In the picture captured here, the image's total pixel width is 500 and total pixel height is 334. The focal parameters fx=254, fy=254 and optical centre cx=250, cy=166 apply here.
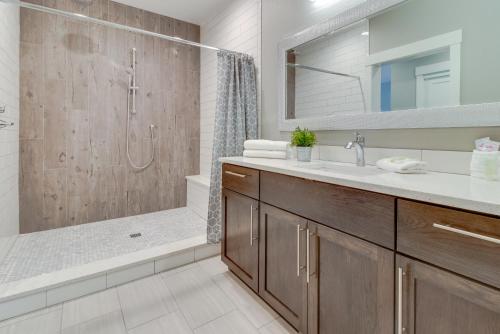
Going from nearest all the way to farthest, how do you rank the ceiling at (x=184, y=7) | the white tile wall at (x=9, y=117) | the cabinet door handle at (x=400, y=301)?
1. the cabinet door handle at (x=400, y=301)
2. the white tile wall at (x=9, y=117)
3. the ceiling at (x=184, y=7)

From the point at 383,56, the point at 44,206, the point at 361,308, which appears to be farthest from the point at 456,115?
the point at 44,206

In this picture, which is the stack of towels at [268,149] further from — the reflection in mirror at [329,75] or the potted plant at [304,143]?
the reflection in mirror at [329,75]

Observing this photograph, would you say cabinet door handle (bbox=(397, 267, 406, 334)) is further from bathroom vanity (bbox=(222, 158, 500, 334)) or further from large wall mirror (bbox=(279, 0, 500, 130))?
large wall mirror (bbox=(279, 0, 500, 130))

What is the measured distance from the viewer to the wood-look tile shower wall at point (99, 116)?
8.16 ft

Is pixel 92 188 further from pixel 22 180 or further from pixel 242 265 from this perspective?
pixel 242 265

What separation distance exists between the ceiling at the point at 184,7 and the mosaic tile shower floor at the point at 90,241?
244 centimetres

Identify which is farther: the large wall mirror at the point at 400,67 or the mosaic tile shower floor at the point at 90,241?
the mosaic tile shower floor at the point at 90,241

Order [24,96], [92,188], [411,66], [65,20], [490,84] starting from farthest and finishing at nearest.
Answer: [92,188] < [65,20] < [24,96] < [411,66] < [490,84]

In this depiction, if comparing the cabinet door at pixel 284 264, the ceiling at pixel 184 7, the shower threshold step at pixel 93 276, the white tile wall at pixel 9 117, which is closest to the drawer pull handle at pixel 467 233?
the cabinet door at pixel 284 264

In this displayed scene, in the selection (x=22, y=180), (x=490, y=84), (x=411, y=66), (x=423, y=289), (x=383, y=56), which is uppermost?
(x=383, y=56)

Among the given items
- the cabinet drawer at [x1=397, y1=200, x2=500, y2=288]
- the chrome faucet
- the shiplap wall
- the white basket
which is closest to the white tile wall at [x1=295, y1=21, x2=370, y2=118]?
the chrome faucet

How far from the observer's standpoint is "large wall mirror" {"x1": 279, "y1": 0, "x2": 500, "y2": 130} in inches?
43.6

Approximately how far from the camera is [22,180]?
245 cm

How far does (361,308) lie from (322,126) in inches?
45.9
